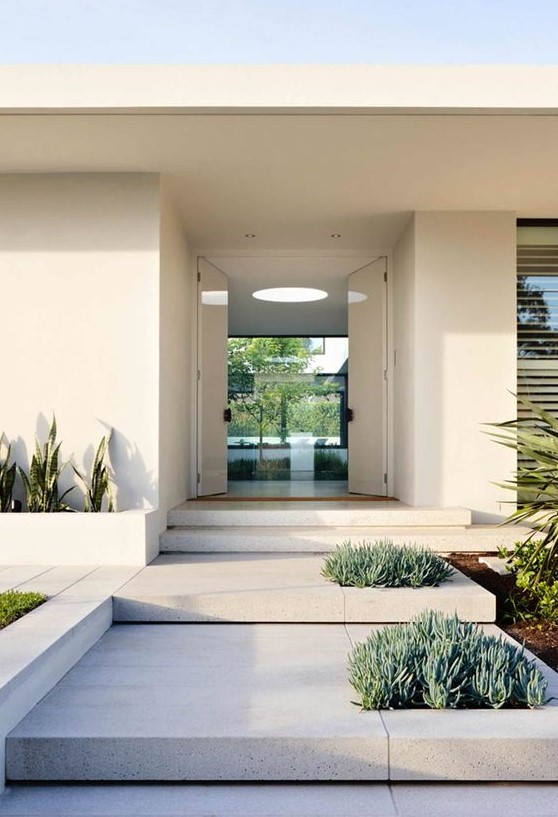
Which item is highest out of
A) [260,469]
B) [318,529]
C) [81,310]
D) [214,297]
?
[214,297]

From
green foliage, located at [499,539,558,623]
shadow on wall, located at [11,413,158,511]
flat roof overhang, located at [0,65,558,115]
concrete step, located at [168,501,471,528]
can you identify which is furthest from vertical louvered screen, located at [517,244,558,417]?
shadow on wall, located at [11,413,158,511]

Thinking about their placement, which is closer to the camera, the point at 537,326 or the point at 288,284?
the point at 537,326

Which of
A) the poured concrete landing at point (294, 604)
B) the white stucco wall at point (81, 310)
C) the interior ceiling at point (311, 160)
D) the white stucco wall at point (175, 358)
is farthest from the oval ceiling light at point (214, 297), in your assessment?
the poured concrete landing at point (294, 604)

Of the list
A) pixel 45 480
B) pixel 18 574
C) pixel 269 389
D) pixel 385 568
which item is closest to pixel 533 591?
pixel 385 568

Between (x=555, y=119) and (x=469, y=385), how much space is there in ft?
8.27

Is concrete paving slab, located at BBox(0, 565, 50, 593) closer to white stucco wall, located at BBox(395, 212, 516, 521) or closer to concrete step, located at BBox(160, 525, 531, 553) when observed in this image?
concrete step, located at BBox(160, 525, 531, 553)

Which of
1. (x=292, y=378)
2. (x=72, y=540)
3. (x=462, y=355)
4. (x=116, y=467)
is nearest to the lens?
(x=72, y=540)

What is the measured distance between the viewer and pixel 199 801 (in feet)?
7.66

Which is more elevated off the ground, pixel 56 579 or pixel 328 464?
pixel 328 464

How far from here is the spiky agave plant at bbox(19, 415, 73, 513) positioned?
17.2 ft

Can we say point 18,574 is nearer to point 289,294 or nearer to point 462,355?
point 462,355

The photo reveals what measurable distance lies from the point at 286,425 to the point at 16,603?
6204 millimetres

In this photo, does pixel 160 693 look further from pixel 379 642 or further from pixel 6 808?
pixel 379 642

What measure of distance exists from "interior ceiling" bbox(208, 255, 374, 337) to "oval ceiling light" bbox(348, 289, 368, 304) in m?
0.26
